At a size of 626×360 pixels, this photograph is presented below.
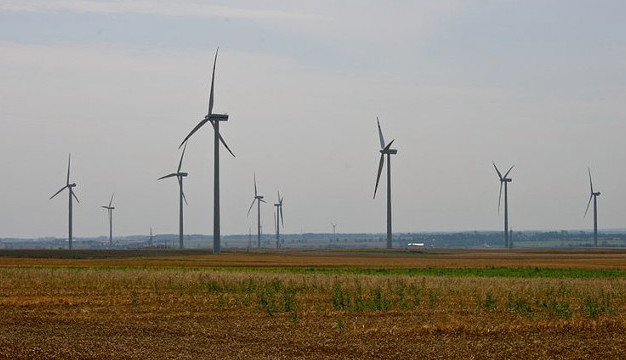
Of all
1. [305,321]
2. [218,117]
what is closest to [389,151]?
[218,117]

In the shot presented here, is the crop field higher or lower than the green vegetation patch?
higher

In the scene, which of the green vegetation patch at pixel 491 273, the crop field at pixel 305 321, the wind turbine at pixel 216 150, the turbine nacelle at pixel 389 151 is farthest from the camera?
the turbine nacelle at pixel 389 151

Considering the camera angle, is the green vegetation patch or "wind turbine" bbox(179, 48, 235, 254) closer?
the green vegetation patch

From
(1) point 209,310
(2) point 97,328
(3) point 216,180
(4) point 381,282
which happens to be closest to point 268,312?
(1) point 209,310

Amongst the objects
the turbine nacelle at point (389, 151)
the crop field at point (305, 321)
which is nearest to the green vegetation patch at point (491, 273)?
the crop field at point (305, 321)

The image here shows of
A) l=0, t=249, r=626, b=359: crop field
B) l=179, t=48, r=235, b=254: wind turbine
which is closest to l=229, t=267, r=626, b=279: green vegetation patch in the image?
l=0, t=249, r=626, b=359: crop field

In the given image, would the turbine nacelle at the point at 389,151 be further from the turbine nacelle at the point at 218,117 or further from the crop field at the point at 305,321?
the crop field at the point at 305,321

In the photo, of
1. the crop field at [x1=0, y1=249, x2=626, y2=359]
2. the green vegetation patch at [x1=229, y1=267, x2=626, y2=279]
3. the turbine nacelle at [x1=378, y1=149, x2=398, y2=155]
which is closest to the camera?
the crop field at [x1=0, y1=249, x2=626, y2=359]

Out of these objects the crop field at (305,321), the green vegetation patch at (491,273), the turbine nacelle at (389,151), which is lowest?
the green vegetation patch at (491,273)

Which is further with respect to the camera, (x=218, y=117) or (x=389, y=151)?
(x=389, y=151)

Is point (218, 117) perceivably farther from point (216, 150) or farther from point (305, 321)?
point (305, 321)

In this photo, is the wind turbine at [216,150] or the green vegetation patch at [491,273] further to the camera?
the wind turbine at [216,150]

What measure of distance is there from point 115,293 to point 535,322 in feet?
68.5

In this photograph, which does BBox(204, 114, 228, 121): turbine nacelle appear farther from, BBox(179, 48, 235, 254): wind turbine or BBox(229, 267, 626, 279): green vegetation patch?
BBox(229, 267, 626, 279): green vegetation patch
